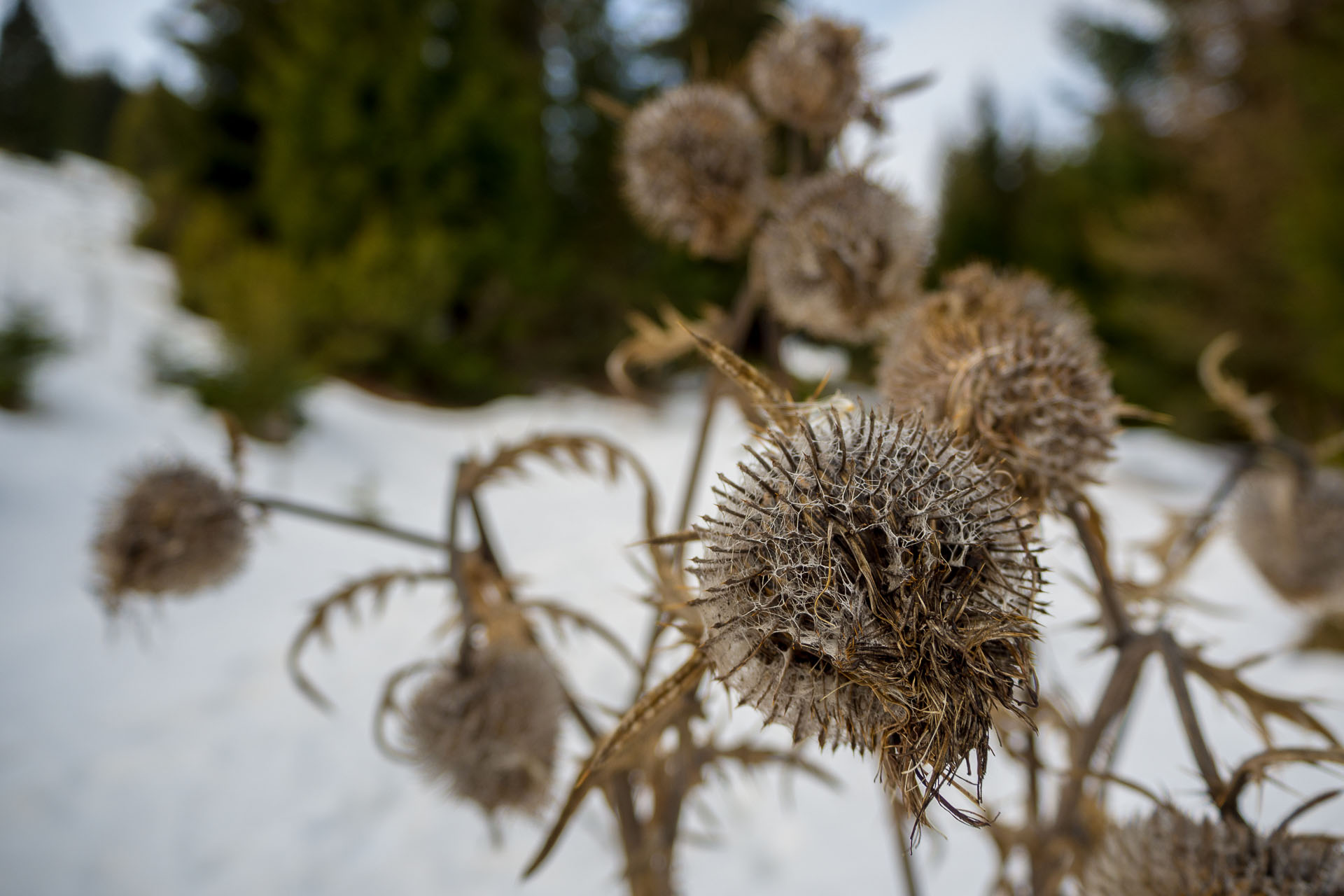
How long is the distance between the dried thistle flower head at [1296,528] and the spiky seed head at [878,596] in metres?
0.99

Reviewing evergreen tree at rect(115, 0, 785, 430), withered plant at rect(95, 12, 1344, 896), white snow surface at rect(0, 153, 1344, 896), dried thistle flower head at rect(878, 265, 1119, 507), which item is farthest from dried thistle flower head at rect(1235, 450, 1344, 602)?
evergreen tree at rect(115, 0, 785, 430)

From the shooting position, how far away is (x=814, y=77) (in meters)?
0.98

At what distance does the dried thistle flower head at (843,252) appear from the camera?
897 mm

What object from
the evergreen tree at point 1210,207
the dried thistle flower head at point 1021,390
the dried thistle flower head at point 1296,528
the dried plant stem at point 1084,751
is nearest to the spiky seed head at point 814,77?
the dried thistle flower head at point 1021,390

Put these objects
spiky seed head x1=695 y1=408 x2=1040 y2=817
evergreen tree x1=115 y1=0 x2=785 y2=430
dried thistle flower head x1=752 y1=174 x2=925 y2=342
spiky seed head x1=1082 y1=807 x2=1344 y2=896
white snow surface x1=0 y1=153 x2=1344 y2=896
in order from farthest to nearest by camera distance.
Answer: evergreen tree x1=115 y1=0 x2=785 y2=430 → white snow surface x1=0 y1=153 x2=1344 y2=896 → dried thistle flower head x1=752 y1=174 x2=925 y2=342 → spiky seed head x1=1082 y1=807 x2=1344 y2=896 → spiky seed head x1=695 y1=408 x2=1040 y2=817

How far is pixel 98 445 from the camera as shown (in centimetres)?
466

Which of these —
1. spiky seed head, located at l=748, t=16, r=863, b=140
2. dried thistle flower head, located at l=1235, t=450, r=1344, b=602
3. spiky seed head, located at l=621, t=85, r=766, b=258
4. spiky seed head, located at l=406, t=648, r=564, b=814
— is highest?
spiky seed head, located at l=748, t=16, r=863, b=140

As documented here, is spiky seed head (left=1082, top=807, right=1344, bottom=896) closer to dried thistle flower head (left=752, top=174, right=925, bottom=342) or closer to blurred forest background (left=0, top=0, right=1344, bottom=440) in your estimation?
dried thistle flower head (left=752, top=174, right=925, bottom=342)

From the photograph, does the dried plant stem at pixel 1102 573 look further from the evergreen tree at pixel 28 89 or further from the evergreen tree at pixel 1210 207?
the evergreen tree at pixel 28 89

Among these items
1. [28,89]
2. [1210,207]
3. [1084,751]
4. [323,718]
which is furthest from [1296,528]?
[28,89]

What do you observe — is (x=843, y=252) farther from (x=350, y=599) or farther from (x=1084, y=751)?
(x=350, y=599)

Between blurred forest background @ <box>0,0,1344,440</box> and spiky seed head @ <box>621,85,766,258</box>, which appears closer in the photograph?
spiky seed head @ <box>621,85,766,258</box>

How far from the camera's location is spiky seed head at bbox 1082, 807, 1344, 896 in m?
0.58

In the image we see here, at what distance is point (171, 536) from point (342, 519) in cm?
25
